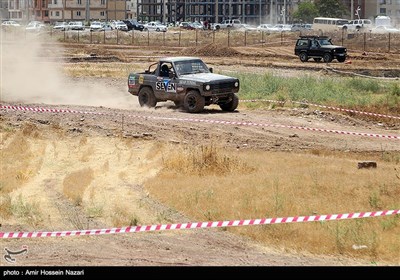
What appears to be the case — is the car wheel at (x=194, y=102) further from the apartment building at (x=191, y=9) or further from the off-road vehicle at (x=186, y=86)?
the apartment building at (x=191, y=9)

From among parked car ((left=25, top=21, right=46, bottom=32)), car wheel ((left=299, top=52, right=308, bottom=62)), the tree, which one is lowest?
car wheel ((left=299, top=52, right=308, bottom=62))

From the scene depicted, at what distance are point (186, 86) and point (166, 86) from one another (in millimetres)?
1038

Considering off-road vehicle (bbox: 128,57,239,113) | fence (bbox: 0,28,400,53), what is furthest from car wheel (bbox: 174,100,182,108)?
fence (bbox: 0,28,400,53)

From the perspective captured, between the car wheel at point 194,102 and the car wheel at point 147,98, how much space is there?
184 cm

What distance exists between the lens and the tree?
136375mm

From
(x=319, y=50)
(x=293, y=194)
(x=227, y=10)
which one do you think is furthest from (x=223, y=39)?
(x=293, y=194)

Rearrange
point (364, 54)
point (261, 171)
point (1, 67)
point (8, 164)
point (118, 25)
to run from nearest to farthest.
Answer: point (261, 171) → point (8, 164) → point (1, 67) → point (364, 54) → point (118, 25)

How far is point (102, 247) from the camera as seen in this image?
14141mm

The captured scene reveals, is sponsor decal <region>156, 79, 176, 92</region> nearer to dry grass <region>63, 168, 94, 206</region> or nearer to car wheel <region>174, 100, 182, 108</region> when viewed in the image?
car wheel <region>174, 100, 182, 108</region>

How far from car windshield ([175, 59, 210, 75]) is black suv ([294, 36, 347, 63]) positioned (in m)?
29.5

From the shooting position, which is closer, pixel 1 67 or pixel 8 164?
pixel 8 164

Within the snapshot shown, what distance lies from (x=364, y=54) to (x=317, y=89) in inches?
1313
